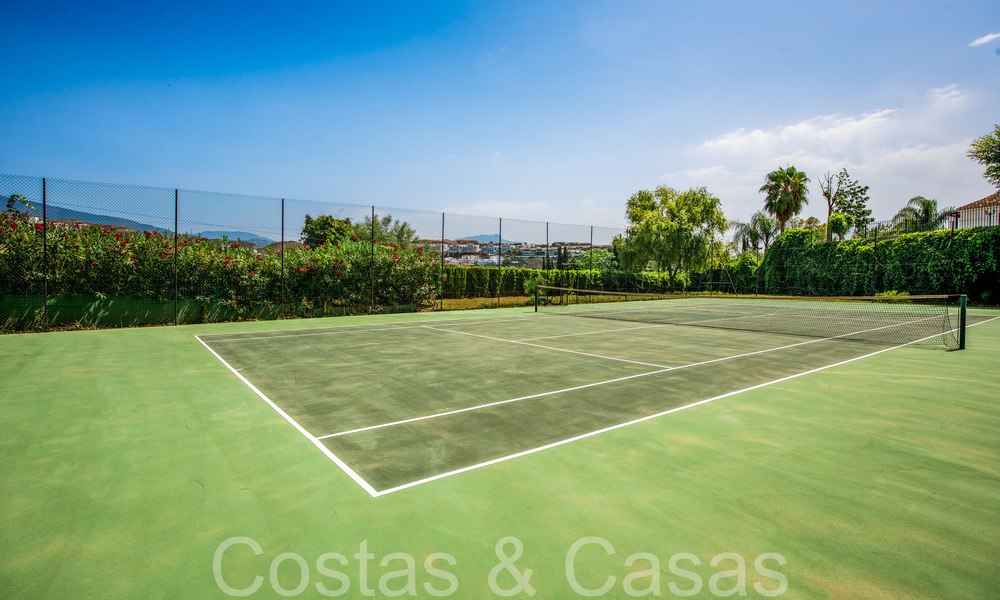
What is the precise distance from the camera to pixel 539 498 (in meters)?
2.86

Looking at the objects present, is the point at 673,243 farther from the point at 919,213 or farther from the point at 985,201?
the point at 985,201

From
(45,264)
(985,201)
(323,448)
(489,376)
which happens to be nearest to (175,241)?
(45,264)

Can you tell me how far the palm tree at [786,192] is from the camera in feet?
130

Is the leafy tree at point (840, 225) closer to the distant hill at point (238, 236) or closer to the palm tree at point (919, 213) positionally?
the palm tree at point (919, 213)

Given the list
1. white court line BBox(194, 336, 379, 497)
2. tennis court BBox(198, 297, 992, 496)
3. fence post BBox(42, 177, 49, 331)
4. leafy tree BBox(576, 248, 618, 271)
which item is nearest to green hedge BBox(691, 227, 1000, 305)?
leafy tree BBox(576, 248, 618, 271)

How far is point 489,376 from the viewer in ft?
20.4

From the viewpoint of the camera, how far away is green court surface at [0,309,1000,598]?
2.16 m

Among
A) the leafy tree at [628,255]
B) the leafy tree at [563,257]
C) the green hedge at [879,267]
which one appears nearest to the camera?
the green hedge at [879,267]

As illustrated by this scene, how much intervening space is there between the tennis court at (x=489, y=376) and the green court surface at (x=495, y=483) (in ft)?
0.16

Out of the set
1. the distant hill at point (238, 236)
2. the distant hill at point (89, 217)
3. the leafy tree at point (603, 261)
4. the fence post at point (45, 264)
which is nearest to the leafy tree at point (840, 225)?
the leafy tree at point (603, 261)

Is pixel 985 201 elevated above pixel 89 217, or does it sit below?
above

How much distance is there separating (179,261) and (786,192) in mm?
43450

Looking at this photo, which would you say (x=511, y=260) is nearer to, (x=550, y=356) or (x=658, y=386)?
(x=550, y=356)

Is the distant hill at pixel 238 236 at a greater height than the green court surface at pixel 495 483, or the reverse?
the distant hill at pixel 238 236
